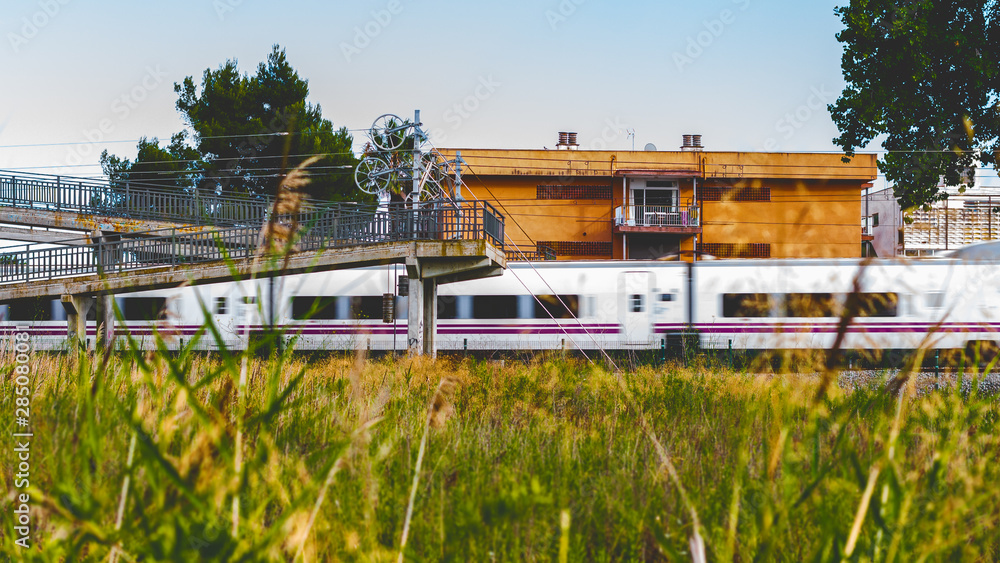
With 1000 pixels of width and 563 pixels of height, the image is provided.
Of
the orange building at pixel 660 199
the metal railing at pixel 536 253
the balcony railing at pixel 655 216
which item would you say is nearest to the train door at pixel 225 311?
the metal railing at pixel 536 253

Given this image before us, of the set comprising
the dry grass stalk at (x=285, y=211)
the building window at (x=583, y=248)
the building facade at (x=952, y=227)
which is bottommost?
the dry grass stalk at (x=285, y=211)

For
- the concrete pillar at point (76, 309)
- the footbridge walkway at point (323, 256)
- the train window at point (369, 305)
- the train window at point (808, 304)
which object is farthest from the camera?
the train window at point (369, 305)

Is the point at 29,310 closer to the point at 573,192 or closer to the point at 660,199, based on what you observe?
the point at 573,192

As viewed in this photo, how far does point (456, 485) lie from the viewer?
2768 millimetres

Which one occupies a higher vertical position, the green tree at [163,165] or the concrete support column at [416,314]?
the green tree at [163,165]

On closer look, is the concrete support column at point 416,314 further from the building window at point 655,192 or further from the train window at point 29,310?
the building window at point 655,192

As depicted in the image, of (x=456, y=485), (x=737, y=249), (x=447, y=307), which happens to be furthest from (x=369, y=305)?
(x=737, y=249)

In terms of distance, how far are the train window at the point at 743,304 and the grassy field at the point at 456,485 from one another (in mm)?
15546

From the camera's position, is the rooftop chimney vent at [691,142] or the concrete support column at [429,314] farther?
the rooftop chimney vent at [691,142]

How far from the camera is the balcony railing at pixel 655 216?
37562mm

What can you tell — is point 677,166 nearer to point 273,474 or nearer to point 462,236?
point 462,236

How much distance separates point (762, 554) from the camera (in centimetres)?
163

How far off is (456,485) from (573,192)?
36168 millimetres

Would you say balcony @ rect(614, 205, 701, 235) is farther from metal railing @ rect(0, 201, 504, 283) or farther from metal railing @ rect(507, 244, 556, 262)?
metal railing @ rect(0, 201, 504, 283)
